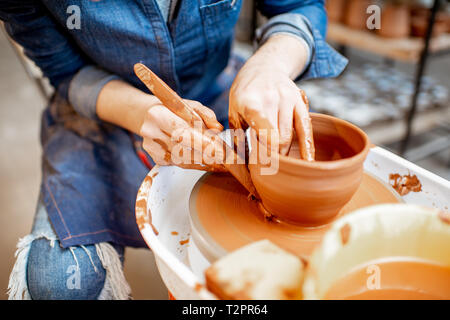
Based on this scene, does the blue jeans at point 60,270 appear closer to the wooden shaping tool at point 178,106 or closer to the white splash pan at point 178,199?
the white splash pan at point 178,199

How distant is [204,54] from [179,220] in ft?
1.69

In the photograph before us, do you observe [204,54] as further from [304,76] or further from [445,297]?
[445,297]

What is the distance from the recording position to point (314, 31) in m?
1.05

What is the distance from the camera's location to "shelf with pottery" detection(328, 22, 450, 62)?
1922 mm

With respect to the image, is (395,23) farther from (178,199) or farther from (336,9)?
(178,199)

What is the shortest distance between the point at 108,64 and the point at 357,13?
1.88 m

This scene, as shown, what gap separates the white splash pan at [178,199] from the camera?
645mm

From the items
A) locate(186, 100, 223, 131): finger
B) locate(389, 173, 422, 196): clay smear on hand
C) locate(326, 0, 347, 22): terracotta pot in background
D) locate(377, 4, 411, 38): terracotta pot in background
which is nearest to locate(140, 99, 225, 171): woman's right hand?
locate(186, 100, 223, 131): finger

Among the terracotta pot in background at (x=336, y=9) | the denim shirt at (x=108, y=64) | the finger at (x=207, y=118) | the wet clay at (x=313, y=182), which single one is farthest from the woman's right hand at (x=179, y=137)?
the terracotta pot in background at (x=336, y=9)

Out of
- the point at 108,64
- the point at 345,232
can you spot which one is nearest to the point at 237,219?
the point at 345,232

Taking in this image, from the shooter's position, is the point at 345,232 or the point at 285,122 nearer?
the point at 345,232

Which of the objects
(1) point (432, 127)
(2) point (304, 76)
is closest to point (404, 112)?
(1) point (432, 127)

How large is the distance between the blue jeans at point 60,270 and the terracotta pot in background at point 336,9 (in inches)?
88.5

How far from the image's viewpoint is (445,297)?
572 mm
